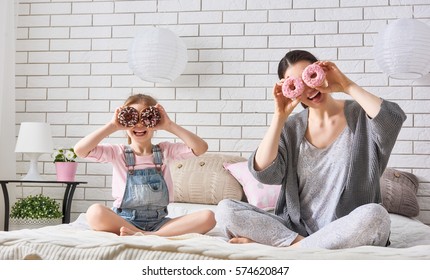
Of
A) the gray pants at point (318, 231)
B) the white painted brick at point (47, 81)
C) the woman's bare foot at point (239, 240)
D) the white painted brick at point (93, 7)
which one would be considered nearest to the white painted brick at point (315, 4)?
the white painted brick at point (93, 7)

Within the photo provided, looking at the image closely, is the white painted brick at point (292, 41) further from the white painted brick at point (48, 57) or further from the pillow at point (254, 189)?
the white painted brick at point (48, 57)

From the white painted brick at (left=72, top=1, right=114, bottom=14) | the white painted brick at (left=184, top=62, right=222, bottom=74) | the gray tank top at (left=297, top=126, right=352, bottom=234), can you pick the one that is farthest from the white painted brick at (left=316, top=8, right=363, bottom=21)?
the gray tank top at (left=297, top=126, right=352, bottom=234)

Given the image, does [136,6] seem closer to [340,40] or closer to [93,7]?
[93,7]

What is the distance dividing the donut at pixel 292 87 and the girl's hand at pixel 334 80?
0.21ft

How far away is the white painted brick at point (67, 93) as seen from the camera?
181 inches

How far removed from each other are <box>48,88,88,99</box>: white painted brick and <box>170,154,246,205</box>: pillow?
1.00 metres

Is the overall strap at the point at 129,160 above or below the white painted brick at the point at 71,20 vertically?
below

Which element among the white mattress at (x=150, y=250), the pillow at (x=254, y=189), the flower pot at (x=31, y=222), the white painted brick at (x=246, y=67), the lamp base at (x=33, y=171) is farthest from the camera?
the white painted brick at (x=246, y=67)

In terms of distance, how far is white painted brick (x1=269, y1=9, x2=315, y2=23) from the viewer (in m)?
4.34

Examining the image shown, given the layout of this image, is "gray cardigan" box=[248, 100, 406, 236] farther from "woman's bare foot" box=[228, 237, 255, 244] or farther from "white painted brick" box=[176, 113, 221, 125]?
"white painted brick" box=[176, 113, 221, 125]

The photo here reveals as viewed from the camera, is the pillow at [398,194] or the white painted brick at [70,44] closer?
the pillow at [398,194]

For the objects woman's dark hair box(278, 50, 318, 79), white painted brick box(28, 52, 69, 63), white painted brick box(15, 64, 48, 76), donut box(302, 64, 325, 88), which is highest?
white painted brick box(28, 52, 69, 63)
